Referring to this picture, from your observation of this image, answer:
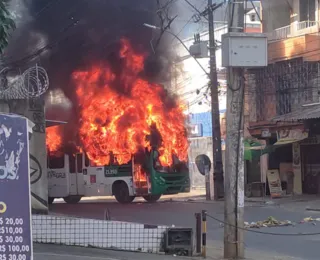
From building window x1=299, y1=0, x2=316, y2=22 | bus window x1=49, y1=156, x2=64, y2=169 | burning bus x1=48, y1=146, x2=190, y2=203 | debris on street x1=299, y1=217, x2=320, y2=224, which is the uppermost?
building window x1=299, y1=0, x2=316, y2=22

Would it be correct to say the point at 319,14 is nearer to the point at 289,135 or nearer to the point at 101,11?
the point at 289,135

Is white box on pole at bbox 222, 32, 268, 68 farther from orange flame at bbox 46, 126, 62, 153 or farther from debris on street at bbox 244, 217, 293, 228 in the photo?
orange flame at bbox 46, 126, 62, 153

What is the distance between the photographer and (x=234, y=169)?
9.73m

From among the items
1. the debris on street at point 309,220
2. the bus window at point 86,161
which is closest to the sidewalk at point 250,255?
the debris on street at point 309,220

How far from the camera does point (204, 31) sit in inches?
1246

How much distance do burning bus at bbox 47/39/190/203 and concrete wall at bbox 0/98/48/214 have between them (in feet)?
31.5

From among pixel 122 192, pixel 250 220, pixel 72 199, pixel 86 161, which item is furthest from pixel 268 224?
pixel 72 199

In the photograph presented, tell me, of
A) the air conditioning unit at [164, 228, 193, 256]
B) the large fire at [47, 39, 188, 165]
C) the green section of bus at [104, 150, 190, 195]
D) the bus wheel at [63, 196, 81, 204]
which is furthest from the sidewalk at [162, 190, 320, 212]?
the air conditioning unit at [164, 228, 193, 256]

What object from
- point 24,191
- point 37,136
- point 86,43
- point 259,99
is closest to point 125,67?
point 86,43

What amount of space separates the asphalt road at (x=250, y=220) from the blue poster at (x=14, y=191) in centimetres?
698

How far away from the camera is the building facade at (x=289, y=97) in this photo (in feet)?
81.3

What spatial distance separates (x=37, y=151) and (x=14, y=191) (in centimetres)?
800

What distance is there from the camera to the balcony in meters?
26.1

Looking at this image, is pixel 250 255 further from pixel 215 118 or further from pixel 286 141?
pixel 286 141
